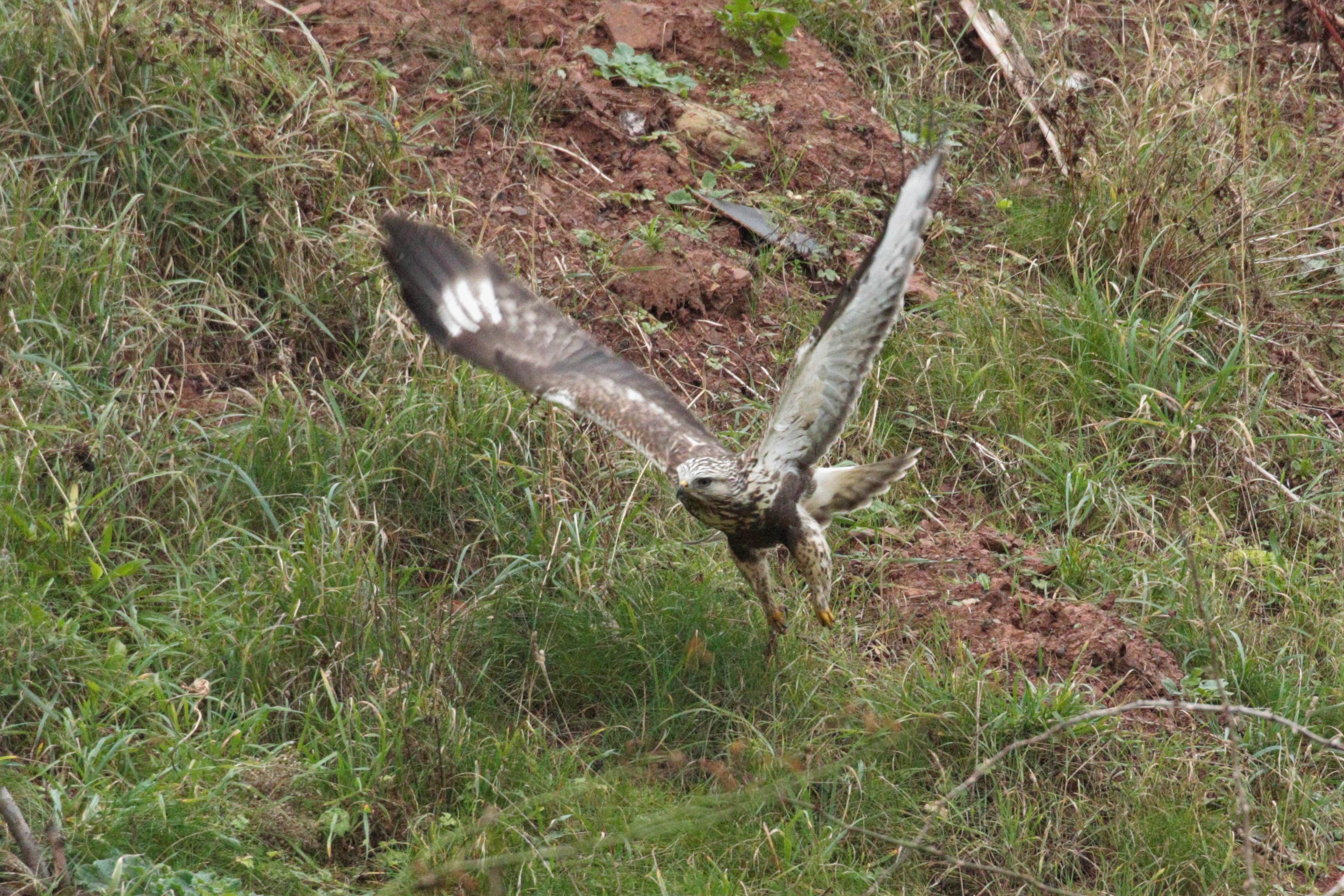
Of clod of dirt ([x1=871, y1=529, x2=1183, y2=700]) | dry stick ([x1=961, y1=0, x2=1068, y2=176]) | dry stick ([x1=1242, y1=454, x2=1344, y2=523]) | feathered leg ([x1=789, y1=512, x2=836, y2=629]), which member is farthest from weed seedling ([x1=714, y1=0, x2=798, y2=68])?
feathered leg ([x1=789, y1=512, x2=836, y2=629])

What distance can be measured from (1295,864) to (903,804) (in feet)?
3.68

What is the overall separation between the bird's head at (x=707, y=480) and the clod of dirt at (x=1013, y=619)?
0.78 metres

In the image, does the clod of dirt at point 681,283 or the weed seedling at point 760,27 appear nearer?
the clod of dirt at point 681,283

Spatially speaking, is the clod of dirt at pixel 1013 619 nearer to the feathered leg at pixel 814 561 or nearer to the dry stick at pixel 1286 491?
the feathered leg at pixel 814 561

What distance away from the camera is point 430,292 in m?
5.05

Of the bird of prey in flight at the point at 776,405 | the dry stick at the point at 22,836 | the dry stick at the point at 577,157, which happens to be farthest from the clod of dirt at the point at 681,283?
the dry stick at the point at 22,836

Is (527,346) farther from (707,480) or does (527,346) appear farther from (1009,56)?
(1009,56)

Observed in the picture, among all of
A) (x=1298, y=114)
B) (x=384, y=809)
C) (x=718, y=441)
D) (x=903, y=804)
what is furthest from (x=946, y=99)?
(x=384, y=809)

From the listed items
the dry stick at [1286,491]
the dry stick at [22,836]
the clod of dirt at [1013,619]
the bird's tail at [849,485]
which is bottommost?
the dry stick at [1286,491]

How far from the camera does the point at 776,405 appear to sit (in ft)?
15.6

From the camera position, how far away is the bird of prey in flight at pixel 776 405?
13.8 ft

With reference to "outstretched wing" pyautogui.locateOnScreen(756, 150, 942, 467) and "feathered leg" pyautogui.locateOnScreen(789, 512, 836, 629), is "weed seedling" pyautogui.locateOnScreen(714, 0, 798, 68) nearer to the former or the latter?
"outstretched wing" pyautogui.locateOnScreen(756, 150, 942, 467)

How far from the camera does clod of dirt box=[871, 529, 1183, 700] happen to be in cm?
467

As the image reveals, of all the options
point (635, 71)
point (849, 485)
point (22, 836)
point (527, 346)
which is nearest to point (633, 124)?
point (635, 71)
